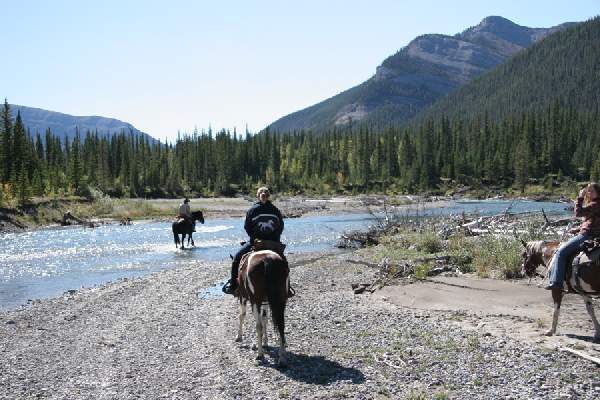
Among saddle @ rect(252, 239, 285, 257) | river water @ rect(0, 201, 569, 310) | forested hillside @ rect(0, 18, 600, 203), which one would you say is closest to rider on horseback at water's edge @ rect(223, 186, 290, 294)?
saddle @ rect(252, 239, 285, 257)

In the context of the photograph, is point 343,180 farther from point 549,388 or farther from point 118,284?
point 549,388

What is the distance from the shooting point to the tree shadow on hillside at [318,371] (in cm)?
980

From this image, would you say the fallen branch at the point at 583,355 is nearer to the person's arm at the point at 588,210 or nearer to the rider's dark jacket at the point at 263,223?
the person's arm at the point at 588,210

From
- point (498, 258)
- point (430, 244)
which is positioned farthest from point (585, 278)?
point (430, 244)

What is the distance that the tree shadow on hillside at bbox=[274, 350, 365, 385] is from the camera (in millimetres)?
9797

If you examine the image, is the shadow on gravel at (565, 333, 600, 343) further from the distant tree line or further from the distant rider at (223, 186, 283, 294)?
the distant tree line

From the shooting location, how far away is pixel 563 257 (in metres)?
11.1

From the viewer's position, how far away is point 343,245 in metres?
35.6

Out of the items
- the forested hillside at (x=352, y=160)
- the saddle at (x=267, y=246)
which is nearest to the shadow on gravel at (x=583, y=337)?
the saddle at (x=267, y=246)

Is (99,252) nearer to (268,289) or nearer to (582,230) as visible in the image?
(268,289)

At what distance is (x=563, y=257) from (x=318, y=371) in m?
5.26

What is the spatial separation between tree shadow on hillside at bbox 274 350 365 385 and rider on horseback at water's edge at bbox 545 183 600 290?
4.42 meters

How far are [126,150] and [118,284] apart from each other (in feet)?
378

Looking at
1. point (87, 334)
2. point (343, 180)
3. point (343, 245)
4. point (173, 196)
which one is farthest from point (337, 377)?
point (343, 180)
